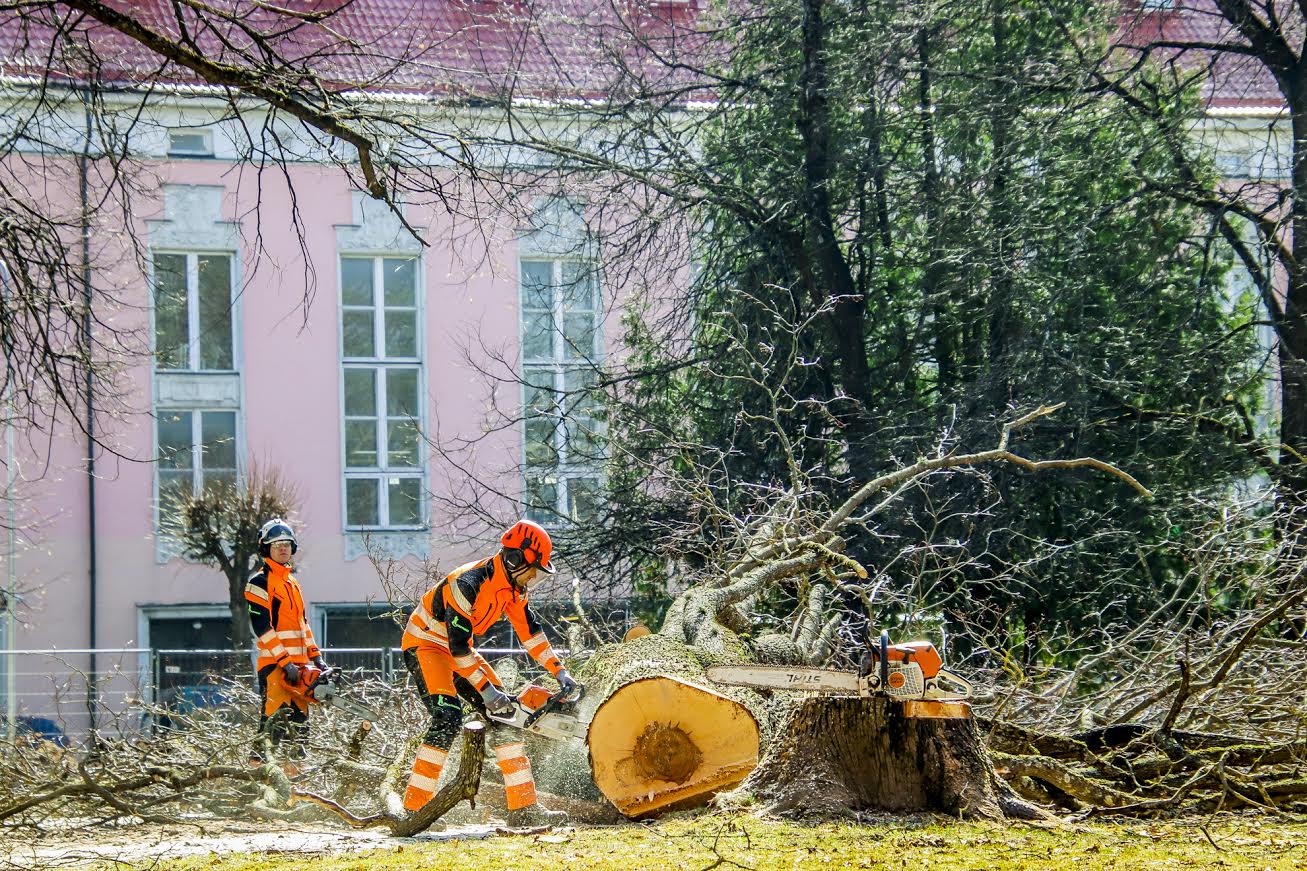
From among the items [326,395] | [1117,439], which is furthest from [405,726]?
[326,395]

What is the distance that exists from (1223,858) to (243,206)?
1730cm

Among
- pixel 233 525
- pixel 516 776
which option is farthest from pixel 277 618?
pixel 233 525

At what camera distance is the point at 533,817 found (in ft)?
23.3

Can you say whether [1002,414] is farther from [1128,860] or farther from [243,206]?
[243,206]

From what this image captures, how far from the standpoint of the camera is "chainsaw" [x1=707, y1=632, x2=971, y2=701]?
6059 mm

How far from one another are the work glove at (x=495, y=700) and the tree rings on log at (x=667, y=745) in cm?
44

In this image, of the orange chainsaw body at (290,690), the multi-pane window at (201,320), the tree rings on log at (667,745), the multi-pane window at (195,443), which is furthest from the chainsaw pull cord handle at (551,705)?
the multi-pane window at (201,320)

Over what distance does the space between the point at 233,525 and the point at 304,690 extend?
29.9ft

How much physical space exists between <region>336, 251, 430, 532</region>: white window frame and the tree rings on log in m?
14.0

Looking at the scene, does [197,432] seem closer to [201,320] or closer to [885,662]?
[201,320]

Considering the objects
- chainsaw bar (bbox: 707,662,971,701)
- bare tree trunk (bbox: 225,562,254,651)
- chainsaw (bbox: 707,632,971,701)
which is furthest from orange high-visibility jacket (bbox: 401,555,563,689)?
bare tree trunk (bbox: 225,562,254,651)

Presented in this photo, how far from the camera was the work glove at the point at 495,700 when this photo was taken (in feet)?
22.7

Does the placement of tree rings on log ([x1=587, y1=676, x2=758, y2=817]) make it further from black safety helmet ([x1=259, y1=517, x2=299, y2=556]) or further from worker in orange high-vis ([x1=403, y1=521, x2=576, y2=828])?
black safety helmet ([x1=259, y1=517, x2=299, y2=556])

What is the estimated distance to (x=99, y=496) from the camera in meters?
20.2
